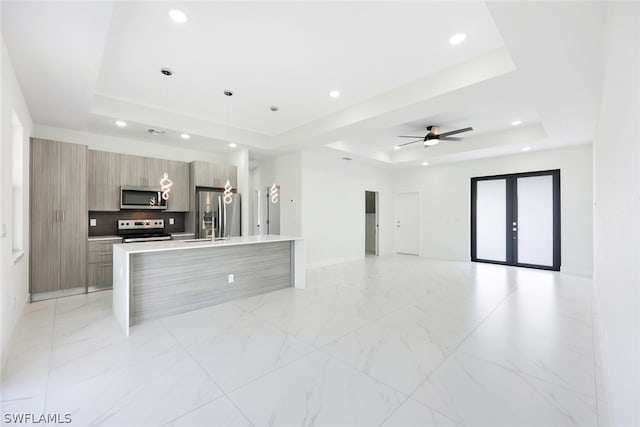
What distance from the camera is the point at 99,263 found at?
4473mm

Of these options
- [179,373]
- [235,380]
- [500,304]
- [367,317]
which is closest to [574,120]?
[500,304]

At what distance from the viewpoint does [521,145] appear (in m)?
5.57

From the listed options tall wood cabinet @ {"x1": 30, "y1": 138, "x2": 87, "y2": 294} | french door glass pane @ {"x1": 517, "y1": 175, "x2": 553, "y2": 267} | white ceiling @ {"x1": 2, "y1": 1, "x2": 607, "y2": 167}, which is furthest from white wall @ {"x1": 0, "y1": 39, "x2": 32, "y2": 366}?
french door glass pane @ {"x1": 517, "y1": 175, "x2": 553, "y2": 267}

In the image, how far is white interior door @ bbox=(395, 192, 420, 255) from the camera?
27.5ft

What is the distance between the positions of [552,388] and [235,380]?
2347 millimetres

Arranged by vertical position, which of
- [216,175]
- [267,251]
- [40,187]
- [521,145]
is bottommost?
[267,251]

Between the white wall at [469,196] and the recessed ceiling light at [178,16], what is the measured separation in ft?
23.1

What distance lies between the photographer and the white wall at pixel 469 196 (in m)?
5.56

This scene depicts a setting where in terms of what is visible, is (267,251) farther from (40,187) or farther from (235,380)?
(40,187)

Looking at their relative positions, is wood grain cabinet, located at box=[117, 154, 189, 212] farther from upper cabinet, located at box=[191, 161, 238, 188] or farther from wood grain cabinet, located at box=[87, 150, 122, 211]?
upper cabinet, located at box=[191, 161, 238, 188]

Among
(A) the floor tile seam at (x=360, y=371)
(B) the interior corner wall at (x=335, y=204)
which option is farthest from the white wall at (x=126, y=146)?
(A) the floor tile seam at (x=360, y=371)

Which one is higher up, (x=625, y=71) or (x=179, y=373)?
(x=625, y=71)

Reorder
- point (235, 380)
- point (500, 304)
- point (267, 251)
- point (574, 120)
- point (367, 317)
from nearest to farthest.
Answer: point (235, 380)
point (367, 317)
point (500, 304)
point (574, 120)
point (267, 251)

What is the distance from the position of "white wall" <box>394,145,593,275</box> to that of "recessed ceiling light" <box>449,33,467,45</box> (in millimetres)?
4904
